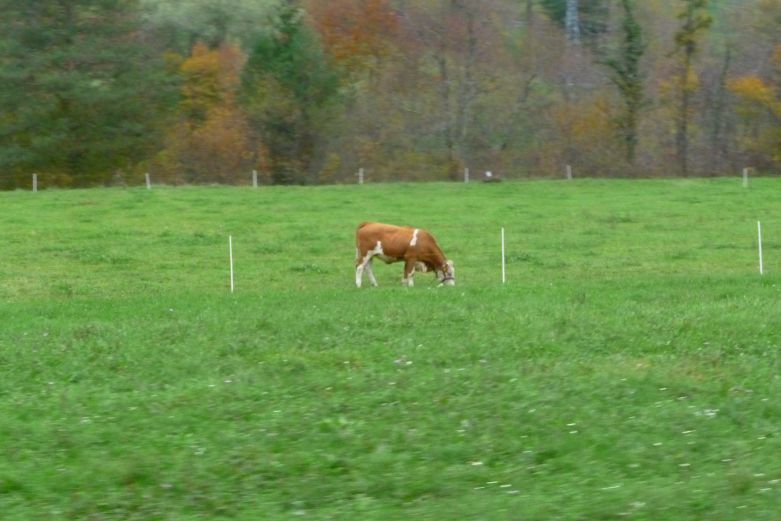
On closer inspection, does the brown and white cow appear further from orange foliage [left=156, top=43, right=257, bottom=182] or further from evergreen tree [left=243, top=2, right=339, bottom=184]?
orange foliage [left=156, top=43, right=257, bottom=182]

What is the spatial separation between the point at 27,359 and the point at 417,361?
14.5 ft

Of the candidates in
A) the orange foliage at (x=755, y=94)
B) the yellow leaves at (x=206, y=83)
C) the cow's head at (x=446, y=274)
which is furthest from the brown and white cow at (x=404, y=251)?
the orange foliage at (x=755, y=94)

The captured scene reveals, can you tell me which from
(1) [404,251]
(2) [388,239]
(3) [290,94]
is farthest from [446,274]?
(3) [290,94]

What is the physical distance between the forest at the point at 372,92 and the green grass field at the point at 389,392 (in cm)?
A: 2149

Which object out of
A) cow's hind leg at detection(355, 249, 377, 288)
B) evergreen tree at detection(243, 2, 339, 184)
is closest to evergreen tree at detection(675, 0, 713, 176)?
evergreen tree at detection(243, 2, 339, 184)

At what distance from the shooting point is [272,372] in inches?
505

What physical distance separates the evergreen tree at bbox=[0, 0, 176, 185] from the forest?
0.24 feet

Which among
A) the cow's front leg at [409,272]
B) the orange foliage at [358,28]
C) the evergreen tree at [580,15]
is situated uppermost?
the evergreen tree at [580,15]

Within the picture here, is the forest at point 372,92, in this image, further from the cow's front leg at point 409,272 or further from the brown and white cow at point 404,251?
the cow's front leg at point 409,272

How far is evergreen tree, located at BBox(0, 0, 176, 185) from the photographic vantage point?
151 ft

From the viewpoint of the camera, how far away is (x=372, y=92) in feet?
185

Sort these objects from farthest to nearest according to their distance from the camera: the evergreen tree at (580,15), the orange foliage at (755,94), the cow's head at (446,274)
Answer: the evergreen tree at (580,15)
the orange foliage at (755,94)
the cow's head at (446,274)

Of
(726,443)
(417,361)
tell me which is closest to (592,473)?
(726,443)

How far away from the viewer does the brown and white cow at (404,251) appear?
23.5m
